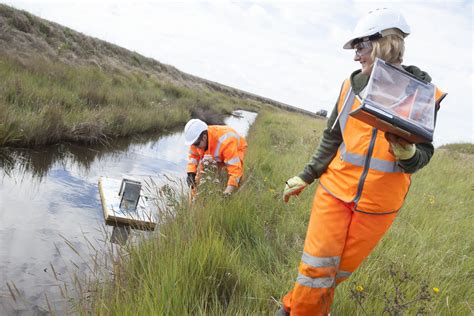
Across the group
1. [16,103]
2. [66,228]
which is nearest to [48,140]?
[16,103]

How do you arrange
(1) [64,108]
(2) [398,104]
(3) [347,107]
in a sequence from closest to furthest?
(2) [398,104]
(3) [347,107]
(1) [64,108]

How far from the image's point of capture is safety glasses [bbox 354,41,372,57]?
7.00ft

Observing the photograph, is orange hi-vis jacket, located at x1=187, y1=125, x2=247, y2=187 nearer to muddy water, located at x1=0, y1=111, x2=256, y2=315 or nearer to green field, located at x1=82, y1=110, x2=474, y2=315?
green field, located at x1=82, y1=110, x2=474, y2=315

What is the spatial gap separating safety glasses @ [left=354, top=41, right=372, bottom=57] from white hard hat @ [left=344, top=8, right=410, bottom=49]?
3 centimetres

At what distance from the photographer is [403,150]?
6.10ft

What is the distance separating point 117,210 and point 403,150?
12.4 ft

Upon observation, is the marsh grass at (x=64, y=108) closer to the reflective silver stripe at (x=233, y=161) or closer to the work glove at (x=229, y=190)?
the reflective silver stripe at (x=233, y=161)

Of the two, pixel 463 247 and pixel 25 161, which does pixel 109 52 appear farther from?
pixel 463 247

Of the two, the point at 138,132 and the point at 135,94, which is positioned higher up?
Answer: the point at 135,94

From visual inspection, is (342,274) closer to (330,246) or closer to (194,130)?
(330,246)

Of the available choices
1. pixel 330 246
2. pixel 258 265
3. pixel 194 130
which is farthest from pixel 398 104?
pixel 194 130

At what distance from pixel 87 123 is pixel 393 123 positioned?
25.7 ft

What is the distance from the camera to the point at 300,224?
13.9 ft

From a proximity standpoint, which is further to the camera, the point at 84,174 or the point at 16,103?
the point at 16,103
